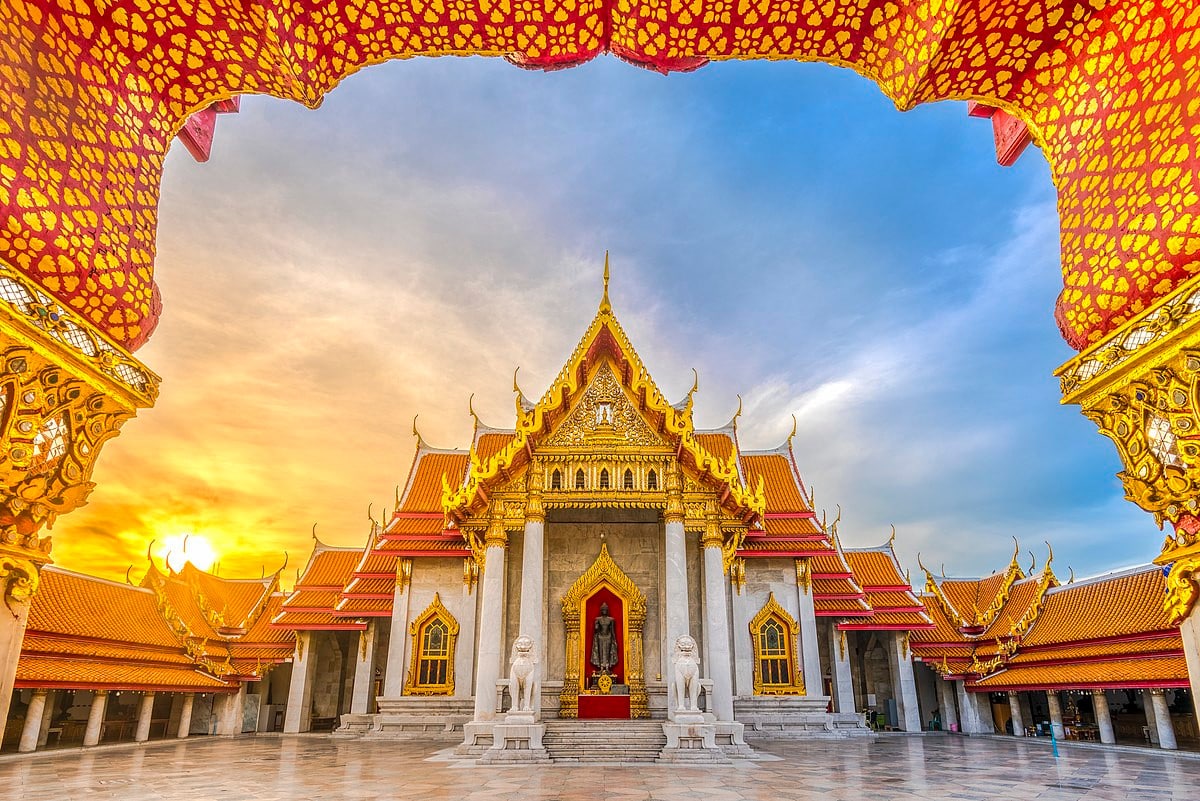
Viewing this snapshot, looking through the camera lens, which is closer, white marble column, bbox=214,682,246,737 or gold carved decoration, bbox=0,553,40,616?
gold carved decoration, bbox=0,553,40,616

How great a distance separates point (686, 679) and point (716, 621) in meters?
1.52

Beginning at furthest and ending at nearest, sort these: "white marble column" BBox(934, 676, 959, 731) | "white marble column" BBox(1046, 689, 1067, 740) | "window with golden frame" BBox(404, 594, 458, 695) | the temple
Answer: "white marble column" BBox(934, 676, 959, 731) → "white marble column" BBox(1046, 689, 1067, 740) → "window with golden frame" BBox(404, 594, 458, 695) → the temple

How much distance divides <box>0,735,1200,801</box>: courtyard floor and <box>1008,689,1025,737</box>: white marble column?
21.0 ft

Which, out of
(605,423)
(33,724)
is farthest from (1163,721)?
(33,724)

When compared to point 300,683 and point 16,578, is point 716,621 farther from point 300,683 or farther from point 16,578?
point 300,683

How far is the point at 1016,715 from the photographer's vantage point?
19312 millimetres

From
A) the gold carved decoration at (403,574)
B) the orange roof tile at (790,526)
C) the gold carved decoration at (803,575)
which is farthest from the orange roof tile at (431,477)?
the gold carved decoration at (803,575)

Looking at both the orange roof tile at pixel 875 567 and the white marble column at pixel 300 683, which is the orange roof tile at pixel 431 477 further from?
the orange roof tile at pixel 875 567

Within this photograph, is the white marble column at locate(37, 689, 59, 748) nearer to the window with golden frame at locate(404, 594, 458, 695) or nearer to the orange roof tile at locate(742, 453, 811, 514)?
the window with golden frame at locate(404, 594, 458, 695)

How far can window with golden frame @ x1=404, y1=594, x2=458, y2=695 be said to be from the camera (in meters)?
16.3

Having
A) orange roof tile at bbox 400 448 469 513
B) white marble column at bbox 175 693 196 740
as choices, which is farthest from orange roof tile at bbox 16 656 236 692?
orange roof tile at bbox 400 448 469 513

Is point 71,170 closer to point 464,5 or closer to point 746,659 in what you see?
point 464,5

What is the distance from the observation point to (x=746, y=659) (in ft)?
54.4

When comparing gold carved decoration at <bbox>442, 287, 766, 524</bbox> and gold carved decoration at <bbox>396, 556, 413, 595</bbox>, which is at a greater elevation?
gold carved decoration at <bbox>442, 287, 766, 524</bbox>
